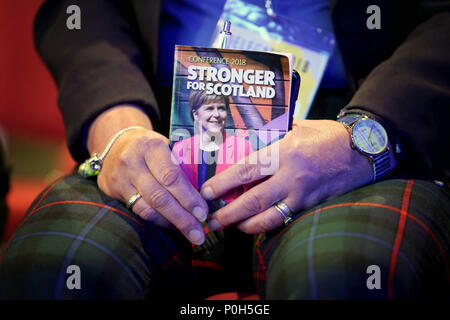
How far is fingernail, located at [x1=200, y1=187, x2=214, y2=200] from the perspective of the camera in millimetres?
600

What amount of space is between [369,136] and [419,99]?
114mm

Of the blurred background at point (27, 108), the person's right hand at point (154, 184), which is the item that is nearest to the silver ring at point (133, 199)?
the person's right hand at point (154, 184)

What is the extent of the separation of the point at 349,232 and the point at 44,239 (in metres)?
0.43

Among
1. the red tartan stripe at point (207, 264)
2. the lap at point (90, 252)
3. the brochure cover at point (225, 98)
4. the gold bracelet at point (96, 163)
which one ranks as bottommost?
the red tartan stripe at point (207, 264)

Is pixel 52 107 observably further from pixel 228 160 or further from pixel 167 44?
pixel 228 160

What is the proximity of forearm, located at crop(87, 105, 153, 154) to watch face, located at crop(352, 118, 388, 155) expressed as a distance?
35 cm

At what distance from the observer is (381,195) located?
0.60m

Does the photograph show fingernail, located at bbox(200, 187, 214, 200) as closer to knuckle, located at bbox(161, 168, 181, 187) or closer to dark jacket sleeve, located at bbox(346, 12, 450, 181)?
knuckle, located at bbox(161, 168, 181, 187)

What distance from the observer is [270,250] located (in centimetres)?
62

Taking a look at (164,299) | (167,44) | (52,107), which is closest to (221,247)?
(164,299)

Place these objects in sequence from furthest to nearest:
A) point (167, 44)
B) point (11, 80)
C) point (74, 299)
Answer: point (11, 80) → point (167, 44) → point (74, 299)

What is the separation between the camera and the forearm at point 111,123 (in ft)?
2.30

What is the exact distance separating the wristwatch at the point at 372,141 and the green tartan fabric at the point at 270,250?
3 cm

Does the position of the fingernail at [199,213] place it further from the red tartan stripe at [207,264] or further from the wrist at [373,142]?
the wrist at [373,142]
